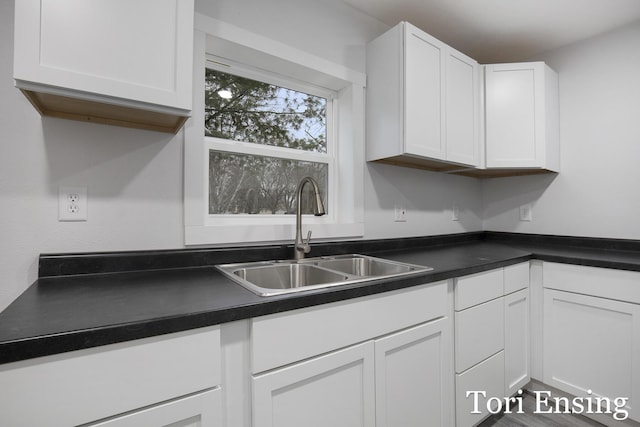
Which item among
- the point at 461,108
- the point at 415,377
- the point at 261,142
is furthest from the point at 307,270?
the point at 461,108

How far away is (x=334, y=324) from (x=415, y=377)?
519 millimetres

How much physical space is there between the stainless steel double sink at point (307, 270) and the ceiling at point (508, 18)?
4.97 feet

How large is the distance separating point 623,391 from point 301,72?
2.36 m

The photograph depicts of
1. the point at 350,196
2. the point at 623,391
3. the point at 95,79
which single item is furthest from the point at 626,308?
the point at 95,79

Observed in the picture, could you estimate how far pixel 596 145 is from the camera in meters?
2.07

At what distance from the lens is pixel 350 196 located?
1.82 metres

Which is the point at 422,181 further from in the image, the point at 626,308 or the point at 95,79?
the point at 95,79

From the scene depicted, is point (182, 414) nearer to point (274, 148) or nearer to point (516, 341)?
point (274, 148)

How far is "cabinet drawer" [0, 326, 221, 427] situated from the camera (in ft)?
1.89

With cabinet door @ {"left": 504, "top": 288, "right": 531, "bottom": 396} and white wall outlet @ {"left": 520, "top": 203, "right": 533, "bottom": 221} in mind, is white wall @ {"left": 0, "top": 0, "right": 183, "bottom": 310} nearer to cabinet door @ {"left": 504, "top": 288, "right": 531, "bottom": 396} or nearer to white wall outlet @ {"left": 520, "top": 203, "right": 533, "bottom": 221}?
cabinet door @ {"left": 504, "top": 288, "right": 531, "bottom": 396}

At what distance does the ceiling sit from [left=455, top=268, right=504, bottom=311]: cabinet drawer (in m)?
1.55

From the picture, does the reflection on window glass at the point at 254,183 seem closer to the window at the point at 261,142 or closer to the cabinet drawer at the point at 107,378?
the window at the point at 261,142

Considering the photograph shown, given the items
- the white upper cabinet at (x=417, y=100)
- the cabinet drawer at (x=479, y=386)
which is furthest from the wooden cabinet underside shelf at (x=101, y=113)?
the cabinet drawer at (x=479, y=386)

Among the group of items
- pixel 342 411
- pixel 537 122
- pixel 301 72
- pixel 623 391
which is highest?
pixel 301 72
